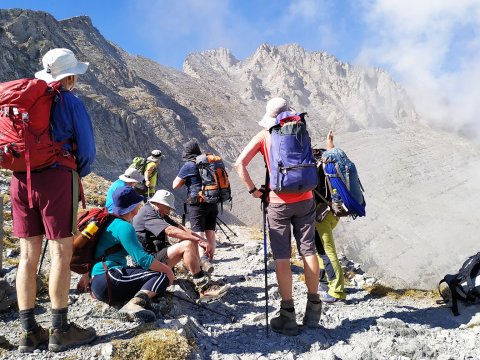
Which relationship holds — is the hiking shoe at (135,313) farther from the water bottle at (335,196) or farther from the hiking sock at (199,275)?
the water bottle at (335,196)

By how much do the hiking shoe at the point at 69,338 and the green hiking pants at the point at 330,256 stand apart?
3.54 m

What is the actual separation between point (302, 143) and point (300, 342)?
221 centimetres

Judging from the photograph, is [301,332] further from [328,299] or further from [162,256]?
[162,256]

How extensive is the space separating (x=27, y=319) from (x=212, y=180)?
155 inches

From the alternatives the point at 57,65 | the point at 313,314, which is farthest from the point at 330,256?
the point at 57,65

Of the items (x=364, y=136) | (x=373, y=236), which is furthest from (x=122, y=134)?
(x=364, y=136)

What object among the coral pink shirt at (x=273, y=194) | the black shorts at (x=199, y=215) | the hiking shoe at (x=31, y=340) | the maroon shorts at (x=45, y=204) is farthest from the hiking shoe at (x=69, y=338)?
the black shorts at (x=199, y=215)

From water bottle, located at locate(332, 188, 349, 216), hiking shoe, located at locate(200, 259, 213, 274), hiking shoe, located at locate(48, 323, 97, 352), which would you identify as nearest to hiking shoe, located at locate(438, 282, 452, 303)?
water bottle, located at locate(332, 188, 349, 216)

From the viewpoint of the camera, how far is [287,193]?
181 inches

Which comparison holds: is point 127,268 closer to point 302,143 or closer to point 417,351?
point 302,143

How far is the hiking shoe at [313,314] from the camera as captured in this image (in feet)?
16.0

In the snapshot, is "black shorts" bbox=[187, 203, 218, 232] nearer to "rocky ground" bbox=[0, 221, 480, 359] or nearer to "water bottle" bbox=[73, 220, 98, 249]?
"rocky ground" bbox=[0, 221, 480, 359]

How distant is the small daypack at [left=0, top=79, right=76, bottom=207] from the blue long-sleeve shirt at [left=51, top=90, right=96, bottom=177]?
3.1 inches

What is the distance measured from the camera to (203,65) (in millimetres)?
122500
